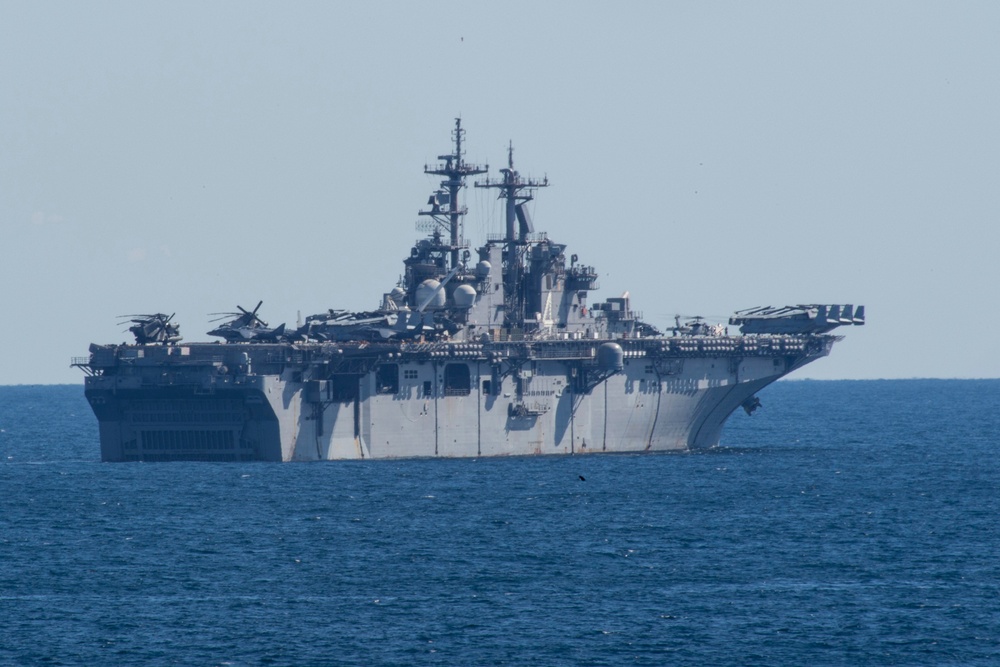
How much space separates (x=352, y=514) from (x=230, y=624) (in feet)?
57.8

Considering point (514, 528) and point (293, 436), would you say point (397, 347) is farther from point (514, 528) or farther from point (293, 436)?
point (514, 528)

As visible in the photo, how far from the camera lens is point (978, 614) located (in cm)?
4244

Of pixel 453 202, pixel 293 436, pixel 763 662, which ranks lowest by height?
pixel 763 662

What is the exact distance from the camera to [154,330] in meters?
70.1

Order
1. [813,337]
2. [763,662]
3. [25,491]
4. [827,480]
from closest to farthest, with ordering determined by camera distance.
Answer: [763,662] < [25,491] < [827,480] < [813,337]

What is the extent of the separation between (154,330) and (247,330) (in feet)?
13.4

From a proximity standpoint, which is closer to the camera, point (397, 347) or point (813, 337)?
point (397, 347)

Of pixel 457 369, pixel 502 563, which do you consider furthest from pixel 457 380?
pixel 502 563

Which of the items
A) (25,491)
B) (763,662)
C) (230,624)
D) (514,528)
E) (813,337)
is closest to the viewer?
(763,662)

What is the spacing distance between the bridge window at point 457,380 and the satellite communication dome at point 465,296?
151 inches

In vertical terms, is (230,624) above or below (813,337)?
below

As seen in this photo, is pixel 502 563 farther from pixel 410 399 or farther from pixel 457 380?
pixel 457 380

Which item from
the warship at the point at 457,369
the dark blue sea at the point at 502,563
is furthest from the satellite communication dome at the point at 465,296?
the dark blue sea at the point at 502,563

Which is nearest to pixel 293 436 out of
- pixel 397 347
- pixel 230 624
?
pixel 397 347
